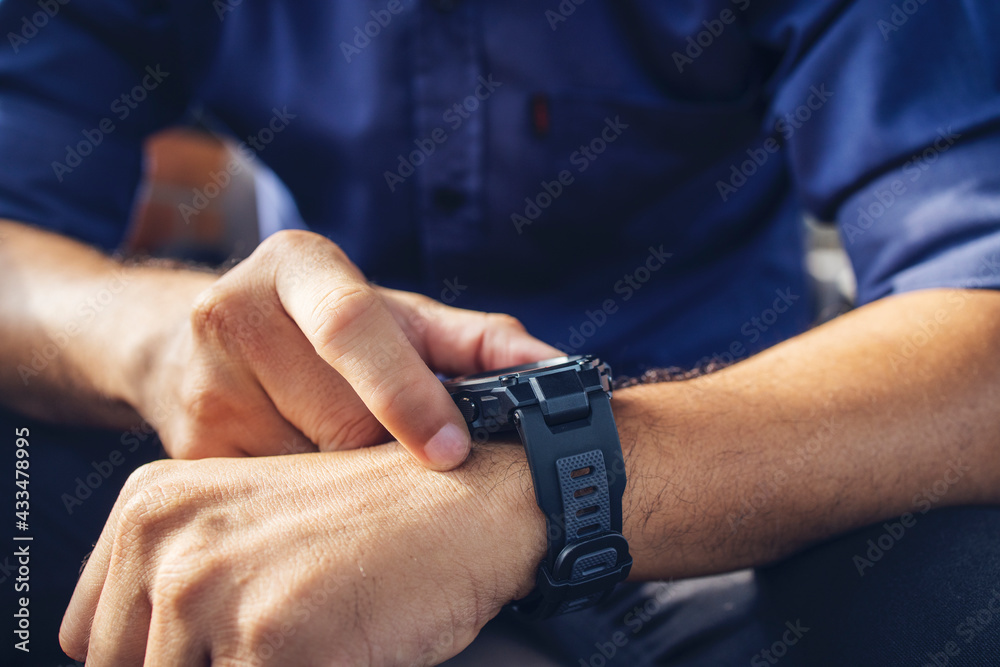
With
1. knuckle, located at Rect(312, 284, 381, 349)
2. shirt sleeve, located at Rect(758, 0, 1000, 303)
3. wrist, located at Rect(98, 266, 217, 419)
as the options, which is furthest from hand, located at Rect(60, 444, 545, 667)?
shirt sleeve, located at Rect(758, 0, 1000, 303)

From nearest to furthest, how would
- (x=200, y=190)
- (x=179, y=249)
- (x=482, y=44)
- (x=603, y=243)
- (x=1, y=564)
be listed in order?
(x=1, y=564) < (x=482, y=44) < (x=603, y=243) < (x=179, y=249) < (x=200, y=190)

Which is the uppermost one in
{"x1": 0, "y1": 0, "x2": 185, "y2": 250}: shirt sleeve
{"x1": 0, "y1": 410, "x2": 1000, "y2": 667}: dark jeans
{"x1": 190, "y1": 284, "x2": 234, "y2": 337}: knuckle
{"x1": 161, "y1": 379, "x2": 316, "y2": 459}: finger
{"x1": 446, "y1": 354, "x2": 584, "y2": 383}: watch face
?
{"x1": 0, "y1": 0, "x2": 185, "y2": 250}: shirt sleeve

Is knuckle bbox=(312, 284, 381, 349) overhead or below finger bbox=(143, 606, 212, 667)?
overhead

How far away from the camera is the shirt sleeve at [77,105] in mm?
1126

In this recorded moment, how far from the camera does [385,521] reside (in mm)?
570

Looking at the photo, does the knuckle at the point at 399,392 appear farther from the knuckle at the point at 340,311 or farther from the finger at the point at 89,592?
the finger at the point at 89,592

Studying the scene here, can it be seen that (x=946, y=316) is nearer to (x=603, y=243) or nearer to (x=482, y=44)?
(x=603, y=243)

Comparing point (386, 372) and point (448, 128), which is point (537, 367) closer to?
point (386, 372)

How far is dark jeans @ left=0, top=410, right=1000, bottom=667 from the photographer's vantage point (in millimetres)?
600

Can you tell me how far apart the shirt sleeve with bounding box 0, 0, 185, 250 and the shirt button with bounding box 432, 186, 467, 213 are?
2.23 ft

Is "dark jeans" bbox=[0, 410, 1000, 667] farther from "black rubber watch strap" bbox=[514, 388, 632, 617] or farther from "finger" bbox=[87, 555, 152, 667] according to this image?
"finger" bbox=[87, 555, 152, 667]

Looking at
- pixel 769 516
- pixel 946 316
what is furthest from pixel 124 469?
pixel 946 316

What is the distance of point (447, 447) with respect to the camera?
2.00ft

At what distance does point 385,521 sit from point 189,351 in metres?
0.39
